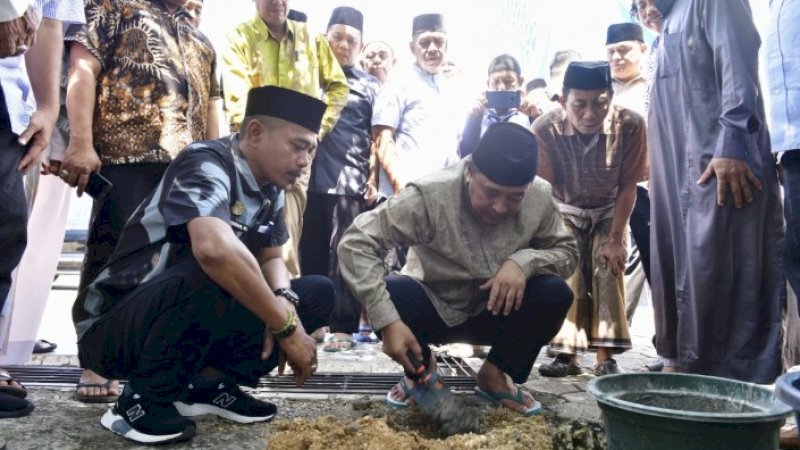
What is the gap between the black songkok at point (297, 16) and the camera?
15.6 ft

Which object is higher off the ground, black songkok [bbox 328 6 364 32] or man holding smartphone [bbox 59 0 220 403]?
black songkok [bbox 328 6 364 32]

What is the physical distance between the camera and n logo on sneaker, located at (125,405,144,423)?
2.32 meters

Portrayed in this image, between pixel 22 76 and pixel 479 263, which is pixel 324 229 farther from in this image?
pixel 22 76

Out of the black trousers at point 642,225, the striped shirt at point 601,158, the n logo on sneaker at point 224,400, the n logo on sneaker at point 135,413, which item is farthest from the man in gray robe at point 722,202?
the n logo on sneaker at point 135,413

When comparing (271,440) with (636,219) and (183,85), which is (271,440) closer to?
(183,85)

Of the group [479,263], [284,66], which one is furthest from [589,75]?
[284,66]

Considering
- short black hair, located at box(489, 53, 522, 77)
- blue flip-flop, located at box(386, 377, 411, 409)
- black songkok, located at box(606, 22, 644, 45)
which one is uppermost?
black songkok, located at box(606, 22, 644, 45)

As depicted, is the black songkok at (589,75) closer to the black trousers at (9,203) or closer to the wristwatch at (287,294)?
the wristwatch at (287,294)

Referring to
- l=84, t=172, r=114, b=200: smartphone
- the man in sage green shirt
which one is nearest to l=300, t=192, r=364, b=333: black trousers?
the man in sage green shirt

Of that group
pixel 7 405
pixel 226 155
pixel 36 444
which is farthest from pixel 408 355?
A: pixel 7 405

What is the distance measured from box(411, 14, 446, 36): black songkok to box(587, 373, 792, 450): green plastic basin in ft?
12.6

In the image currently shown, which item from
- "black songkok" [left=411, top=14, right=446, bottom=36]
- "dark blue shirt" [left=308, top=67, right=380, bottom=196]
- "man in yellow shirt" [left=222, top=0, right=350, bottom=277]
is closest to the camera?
"man in yellow shirt" [left=222, top=0, right=350, bottom=277]

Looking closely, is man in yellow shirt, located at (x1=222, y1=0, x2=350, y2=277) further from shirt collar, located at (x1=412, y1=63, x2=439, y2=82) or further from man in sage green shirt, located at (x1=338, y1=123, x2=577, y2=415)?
man in sage green shirt, located at (x1=338, y1=123, x2=577, y2=415)

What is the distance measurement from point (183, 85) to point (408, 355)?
150cm
